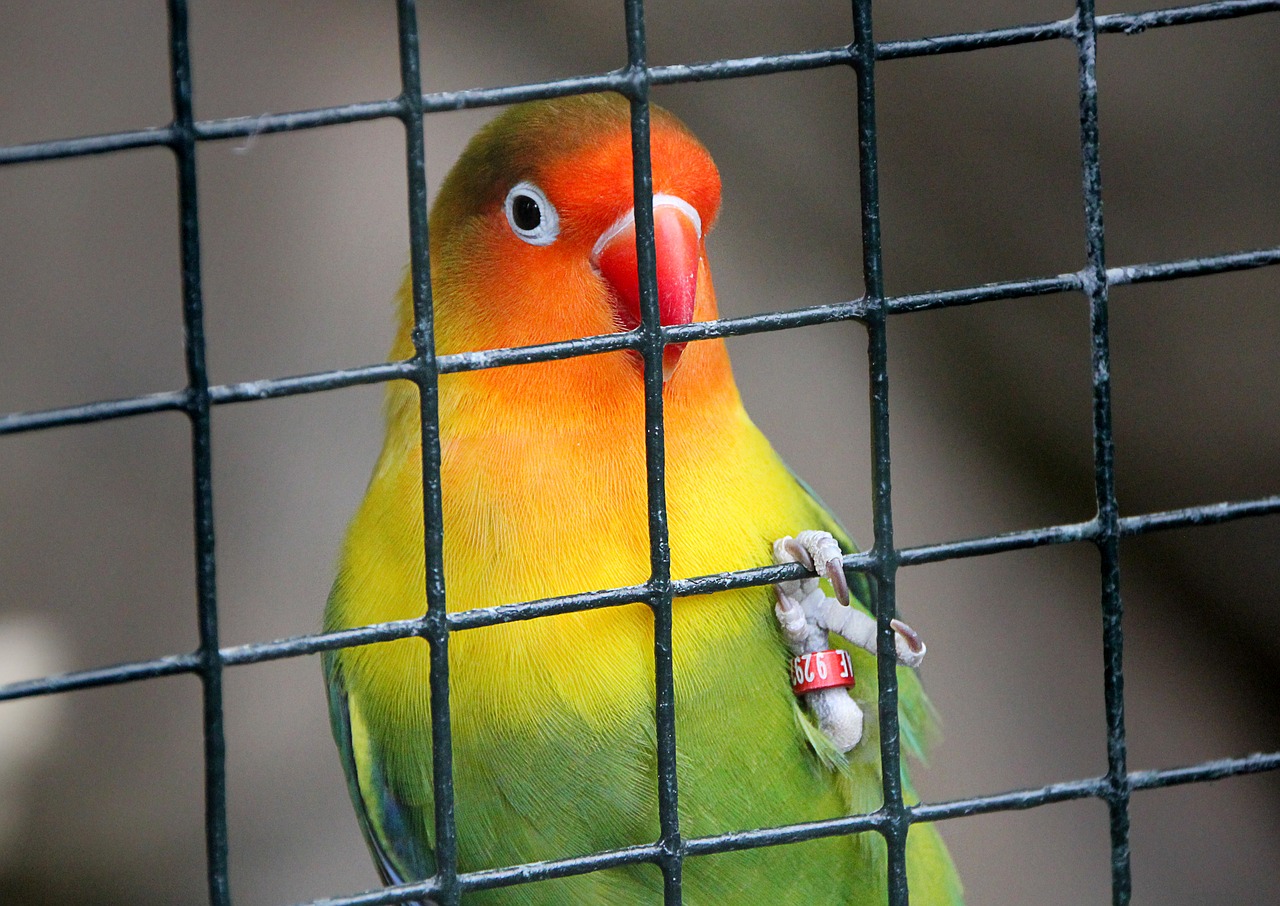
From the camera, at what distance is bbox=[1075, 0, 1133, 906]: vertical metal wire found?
37.0 inches

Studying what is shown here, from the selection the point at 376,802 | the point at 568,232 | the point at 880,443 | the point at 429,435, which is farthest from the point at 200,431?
the point at 376,802

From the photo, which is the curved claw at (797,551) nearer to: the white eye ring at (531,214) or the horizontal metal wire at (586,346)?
the horizontal metal wire at (586,346)

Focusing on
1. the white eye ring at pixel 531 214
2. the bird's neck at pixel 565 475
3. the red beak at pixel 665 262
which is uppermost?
the white eye ring at pixel 531 214

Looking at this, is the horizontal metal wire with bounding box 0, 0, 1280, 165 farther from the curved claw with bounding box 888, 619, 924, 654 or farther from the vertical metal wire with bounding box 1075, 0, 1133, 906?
the curved claw with bounding box 888, 619, 924, 654

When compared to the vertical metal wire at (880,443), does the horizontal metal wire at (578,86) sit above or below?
above

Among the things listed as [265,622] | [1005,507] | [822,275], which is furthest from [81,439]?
[1005,507]

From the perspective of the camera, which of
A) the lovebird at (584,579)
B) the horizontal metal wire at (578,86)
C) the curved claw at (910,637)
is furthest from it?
the lovebird at (584,579)

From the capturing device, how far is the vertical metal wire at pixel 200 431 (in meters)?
0.80

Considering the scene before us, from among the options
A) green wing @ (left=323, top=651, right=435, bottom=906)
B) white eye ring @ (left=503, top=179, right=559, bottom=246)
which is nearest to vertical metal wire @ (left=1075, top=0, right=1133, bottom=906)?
white eye ring @ (left=503, top=179, right=559, bottom=246)

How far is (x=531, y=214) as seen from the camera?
1.38 meters

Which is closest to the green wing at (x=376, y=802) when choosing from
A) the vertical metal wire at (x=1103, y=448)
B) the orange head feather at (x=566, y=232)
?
the orange head feather at (x=566, y=232)

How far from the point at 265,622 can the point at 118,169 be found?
1.08 metres

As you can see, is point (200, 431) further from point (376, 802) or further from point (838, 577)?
point (376, 802)

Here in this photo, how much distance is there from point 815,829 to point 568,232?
67 centimetres
